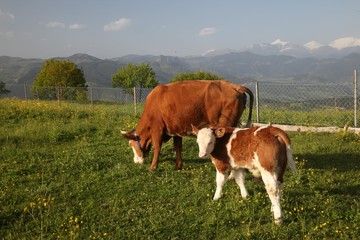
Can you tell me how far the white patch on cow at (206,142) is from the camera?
21.1 feet

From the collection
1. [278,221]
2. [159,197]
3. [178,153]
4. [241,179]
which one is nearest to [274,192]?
[278,221]

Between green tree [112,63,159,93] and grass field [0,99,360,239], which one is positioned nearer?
grass field [0,99,360,239]

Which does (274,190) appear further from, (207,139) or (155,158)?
(155,158)

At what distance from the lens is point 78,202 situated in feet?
22.3

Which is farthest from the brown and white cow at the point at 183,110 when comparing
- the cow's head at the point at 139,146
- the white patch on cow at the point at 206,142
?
the white patch on cow at the point at 206,142

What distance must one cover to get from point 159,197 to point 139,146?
2910mm

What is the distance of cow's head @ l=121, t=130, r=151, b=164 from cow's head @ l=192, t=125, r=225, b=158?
11.3 feet

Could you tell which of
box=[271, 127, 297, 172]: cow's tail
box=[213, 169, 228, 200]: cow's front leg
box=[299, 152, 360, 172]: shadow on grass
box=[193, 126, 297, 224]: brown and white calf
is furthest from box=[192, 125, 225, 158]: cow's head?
box=[299, 152, 360, 172]: shadow on grass

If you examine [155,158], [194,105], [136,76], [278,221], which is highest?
Answer: [136,76]

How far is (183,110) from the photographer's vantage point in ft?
28.9

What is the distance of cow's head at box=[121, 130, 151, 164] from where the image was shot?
9.66 m

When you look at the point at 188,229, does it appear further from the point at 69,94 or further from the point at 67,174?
the point at 69,94

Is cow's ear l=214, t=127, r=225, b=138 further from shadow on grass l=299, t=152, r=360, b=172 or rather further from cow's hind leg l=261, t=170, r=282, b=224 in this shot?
shadow on grass l=299, t=152, r=360, b=172

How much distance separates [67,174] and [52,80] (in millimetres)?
51157
